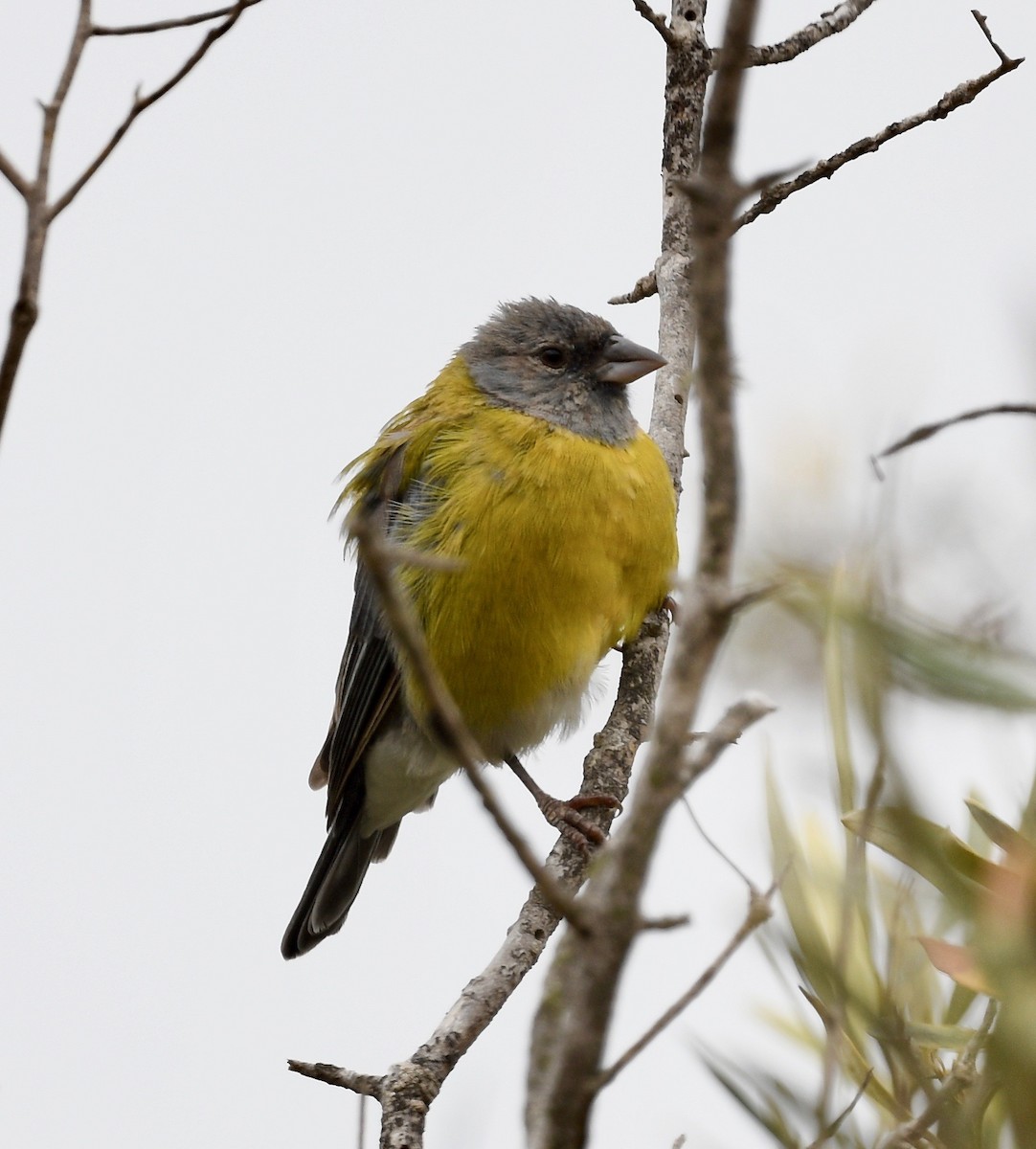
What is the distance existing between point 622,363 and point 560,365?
248mm

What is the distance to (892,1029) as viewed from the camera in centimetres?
109

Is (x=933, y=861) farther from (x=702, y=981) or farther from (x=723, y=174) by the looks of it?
(x=723, y=174)

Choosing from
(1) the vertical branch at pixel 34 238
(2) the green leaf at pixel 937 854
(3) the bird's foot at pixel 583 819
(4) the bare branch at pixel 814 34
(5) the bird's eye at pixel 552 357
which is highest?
(4) the bare branch at pixel 814 34

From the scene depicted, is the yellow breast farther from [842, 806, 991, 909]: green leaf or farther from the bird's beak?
[842, 806, 991, 909]: green leaf

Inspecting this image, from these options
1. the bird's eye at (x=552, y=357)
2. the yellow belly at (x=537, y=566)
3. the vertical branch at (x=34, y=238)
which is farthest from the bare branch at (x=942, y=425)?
the bird's eye at (x=552, y=357)

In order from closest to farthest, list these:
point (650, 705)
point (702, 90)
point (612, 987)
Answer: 1. point (612, 987)
2. point (650, 705)
3. point (702, 90)

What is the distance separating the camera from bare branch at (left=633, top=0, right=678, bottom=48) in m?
4.05

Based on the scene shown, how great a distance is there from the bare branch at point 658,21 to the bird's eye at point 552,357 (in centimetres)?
107

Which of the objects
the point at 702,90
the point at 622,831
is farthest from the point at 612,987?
A: the point at 702,90

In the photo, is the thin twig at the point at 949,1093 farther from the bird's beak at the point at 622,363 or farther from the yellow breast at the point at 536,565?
the bird's beak at the point at 622,363

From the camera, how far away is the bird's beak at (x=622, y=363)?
4570 mm

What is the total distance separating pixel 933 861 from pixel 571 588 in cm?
303

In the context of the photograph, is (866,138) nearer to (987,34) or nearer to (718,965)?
(987,34)

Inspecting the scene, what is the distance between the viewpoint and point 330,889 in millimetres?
5262
